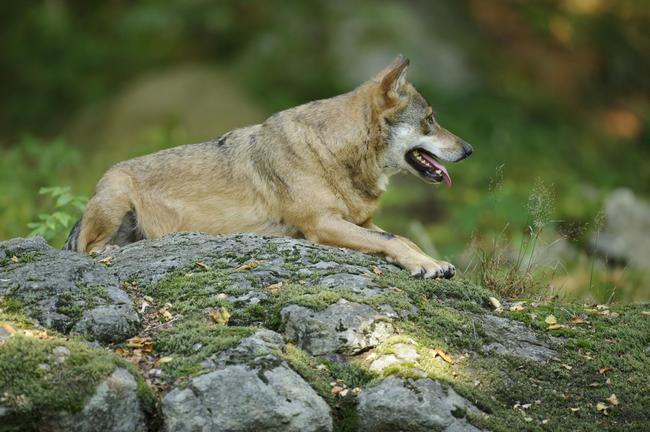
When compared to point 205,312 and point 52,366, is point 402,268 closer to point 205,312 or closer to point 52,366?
point 205,312

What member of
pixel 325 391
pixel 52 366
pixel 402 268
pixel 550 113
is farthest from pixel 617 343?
pixel 550 113

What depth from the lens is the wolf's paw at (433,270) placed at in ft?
21.7

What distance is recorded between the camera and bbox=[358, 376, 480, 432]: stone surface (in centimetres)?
470

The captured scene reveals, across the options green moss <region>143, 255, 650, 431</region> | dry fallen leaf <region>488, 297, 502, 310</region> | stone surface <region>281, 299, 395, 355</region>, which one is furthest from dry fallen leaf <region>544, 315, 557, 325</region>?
stone surface <region>281, 299, 395, 355</region>

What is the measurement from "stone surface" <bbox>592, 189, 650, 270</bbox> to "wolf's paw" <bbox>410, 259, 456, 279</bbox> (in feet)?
23.3

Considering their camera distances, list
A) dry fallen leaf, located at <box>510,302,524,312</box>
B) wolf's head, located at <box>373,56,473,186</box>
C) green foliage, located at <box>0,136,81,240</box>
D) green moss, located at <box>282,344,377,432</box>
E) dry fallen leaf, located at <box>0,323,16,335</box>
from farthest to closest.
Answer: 1. green foliage, located at <box>0,136,81,240</box>
2. wolf's head, located at <box>373,56,473,186</box>
3. dry fallen leaf, located at <box>510,302,524,312</box>
4. dry fallen leaf, located at <box>0,323,16,335</box>
5. green moss, located at <box>282,344,377,432</box>

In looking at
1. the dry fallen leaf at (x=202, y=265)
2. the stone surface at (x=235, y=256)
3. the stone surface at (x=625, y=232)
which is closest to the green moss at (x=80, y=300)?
the stone surface at (x=235, y=256)

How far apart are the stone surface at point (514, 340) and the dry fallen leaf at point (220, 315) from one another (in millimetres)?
1652

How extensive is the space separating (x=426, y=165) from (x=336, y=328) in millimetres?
2772

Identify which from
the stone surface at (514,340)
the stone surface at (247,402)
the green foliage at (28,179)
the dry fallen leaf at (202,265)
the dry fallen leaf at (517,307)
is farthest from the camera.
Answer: the green foliage at (28,179)

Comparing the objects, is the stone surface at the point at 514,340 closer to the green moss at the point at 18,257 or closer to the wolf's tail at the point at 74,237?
the green moss at the point at 18,257

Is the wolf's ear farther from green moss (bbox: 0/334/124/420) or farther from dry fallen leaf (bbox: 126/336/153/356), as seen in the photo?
green moss (bbox: 0/334/124/420)

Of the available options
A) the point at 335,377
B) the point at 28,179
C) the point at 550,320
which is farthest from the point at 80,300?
the point at 28,179

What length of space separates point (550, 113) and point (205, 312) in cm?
1354
